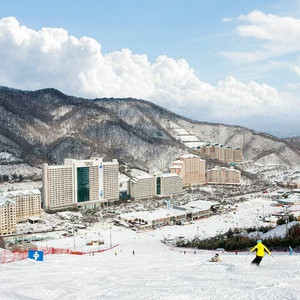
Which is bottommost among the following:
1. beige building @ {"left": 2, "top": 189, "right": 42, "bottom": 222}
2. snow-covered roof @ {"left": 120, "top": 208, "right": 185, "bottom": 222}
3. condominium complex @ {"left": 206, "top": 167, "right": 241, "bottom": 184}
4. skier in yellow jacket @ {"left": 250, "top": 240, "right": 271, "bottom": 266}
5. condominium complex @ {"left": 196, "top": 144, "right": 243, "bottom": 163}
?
snow-covered roof @ {"left": 120, "top": 208, "right": 185, "bottom": 222}

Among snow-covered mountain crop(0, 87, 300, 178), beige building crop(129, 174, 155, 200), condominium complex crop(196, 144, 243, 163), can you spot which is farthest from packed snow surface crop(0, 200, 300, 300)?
condominium complex crop(196, 144, 243, 163)

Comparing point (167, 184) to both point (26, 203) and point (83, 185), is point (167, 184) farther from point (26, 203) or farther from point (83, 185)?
point (26, 203)

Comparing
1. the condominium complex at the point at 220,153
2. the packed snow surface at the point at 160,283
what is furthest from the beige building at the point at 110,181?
the condominium complex at the point at 220,153

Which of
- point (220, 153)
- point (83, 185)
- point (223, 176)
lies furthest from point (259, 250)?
point (220, 153)

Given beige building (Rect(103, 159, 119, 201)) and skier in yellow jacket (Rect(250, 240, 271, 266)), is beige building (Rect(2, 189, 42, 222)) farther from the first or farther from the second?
skier in yellow jacket (Rect(250, 240, 271, 266))

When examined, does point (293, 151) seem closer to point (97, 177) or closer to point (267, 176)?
point (267, 176)

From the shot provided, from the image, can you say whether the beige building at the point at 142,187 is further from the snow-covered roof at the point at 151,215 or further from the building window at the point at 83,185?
the snow-covered roof at the point at 151,215
